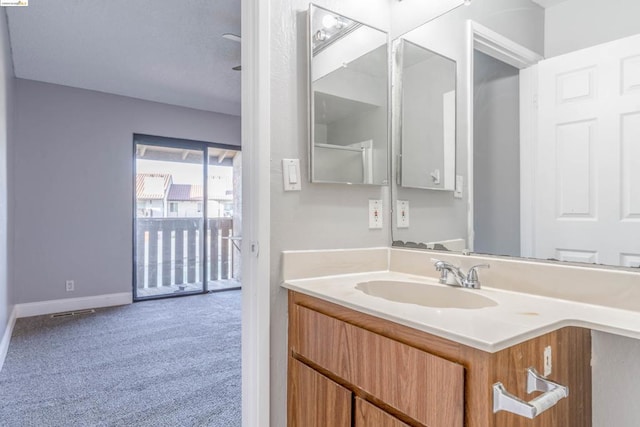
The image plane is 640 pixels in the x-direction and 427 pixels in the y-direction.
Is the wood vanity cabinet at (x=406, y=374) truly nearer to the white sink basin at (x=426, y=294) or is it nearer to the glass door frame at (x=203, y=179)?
the white sink basin at (x=426, y=294)

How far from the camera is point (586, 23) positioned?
3.51 ft

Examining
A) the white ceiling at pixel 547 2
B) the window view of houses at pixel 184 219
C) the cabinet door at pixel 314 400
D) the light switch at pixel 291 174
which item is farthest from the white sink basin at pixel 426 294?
the window view of houses at pixel 184 219

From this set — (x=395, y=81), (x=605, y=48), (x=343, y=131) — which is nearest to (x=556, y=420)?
(x=605, y=48)

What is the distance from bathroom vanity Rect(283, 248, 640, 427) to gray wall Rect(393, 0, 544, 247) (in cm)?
21

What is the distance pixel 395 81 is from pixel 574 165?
2.67 feet

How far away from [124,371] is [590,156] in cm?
271

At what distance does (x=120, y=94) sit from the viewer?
13.3 feet

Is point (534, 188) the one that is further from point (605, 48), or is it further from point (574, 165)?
point (605, 48)


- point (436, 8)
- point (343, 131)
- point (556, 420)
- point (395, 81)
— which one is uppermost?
point (436, 8)

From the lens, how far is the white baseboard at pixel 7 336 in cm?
250

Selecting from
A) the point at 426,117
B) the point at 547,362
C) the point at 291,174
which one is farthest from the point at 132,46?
the point at 547,362

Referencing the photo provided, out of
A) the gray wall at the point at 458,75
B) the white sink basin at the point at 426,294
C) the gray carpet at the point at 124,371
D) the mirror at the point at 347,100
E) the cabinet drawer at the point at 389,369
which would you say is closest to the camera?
the cabinet drawer at the point at 389,369

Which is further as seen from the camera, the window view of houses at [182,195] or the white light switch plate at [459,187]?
the window view of houses at [182,195]

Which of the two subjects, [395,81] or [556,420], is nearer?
[556,420]
